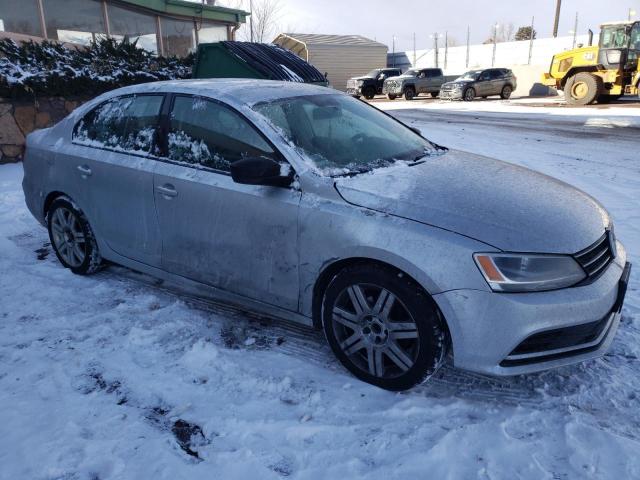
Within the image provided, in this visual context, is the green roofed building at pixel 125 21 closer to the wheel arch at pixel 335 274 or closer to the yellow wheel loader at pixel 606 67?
the wheel arch at pixel 335 274

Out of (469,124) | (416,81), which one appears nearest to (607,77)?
(469,124)

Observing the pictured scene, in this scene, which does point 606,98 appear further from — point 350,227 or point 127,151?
point 350,227

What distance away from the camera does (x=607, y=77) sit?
18.8 m

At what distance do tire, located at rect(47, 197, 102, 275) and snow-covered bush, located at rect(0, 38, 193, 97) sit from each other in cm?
576

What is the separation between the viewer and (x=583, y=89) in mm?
Answer: 19453

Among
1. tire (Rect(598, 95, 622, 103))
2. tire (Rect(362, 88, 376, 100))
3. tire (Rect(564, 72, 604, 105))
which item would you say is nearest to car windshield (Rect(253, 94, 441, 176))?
tire (Rect(564, 72, 604, 105))

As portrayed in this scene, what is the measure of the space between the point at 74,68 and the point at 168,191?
26.1ft

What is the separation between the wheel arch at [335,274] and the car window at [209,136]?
77cm

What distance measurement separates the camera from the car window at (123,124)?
144 inches

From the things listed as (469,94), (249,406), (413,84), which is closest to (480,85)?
(469,94)

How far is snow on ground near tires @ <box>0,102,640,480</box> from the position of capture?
2252 millimetres

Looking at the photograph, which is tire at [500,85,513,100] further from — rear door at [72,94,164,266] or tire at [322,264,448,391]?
tire at [322,264,448,391]

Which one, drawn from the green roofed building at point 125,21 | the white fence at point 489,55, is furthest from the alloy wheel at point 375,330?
the white fence at point 489,55

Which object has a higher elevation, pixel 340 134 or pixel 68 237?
pixel 340 134
